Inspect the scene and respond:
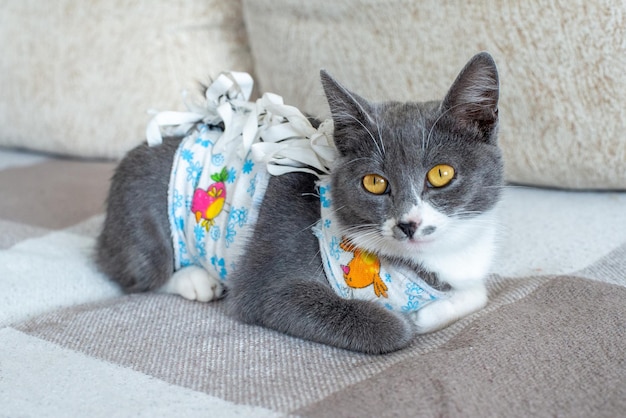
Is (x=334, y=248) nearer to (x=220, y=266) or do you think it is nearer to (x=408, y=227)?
(x=408, y=227)

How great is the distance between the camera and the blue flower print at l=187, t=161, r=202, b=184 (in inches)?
55.9

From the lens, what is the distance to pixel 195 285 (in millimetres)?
1393

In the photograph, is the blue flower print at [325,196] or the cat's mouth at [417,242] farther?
the blue flower print at [325,196]

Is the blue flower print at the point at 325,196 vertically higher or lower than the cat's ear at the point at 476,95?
lower

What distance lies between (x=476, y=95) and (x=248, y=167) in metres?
0.47

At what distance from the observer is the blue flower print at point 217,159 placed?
4.61ft

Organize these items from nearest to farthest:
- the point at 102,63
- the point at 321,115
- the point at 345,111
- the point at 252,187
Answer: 1. the point at 345,111
2. the point at 252,187
3. the point at 321,115
4. the point at 102,63

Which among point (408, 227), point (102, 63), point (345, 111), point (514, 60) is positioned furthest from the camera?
point (102, 63)

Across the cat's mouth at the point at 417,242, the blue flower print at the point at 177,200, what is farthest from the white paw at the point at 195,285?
the cat's mouth at the point at 417,242

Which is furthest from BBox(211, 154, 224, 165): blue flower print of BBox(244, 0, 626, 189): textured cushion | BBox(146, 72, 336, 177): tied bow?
BBox(244, 0, 626, 189): textured cushion

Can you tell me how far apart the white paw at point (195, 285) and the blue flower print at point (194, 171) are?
7.5 inches

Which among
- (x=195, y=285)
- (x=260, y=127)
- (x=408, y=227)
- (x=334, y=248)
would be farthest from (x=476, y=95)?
(x=195, y=285)

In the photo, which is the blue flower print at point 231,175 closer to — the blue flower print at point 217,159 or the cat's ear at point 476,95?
the blue flower print at point 217,159

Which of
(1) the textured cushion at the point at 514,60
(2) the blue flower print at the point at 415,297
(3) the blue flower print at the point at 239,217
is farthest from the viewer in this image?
(1) the textured cushion at the point at 514,60
